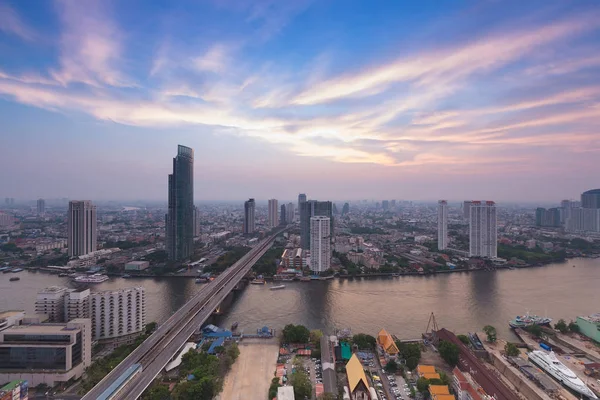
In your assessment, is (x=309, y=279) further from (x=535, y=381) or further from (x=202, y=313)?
(x=535, y=381)

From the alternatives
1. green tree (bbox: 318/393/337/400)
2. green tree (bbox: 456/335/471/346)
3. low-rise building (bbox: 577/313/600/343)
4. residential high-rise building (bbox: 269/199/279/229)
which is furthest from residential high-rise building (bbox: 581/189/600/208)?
green tree (bbox: 318/393/337/400)

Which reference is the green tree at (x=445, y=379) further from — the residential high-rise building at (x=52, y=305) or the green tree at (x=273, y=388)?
the residential high-rise building at (x=52, y=305)

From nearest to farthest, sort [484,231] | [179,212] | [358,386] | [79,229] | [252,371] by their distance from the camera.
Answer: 1. [358,386]
2. [252,371]
3. [179,212]
4. [79,229]
5. [484,231]

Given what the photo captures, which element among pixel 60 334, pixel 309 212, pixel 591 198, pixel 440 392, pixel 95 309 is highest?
pixel 591 198

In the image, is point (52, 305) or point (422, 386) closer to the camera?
point (422, 386)

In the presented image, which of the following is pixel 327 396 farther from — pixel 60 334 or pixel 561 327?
pixel 561 327

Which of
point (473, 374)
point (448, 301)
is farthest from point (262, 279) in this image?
Answer: point (473, 374)

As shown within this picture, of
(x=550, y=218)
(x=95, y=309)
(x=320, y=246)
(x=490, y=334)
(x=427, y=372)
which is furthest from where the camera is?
(x=550, y=218)

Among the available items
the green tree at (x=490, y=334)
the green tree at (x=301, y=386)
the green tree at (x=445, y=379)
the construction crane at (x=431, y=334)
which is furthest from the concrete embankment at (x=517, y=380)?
the green tree at (x=301, y=386)

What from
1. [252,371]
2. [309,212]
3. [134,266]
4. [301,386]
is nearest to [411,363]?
[301,386]
